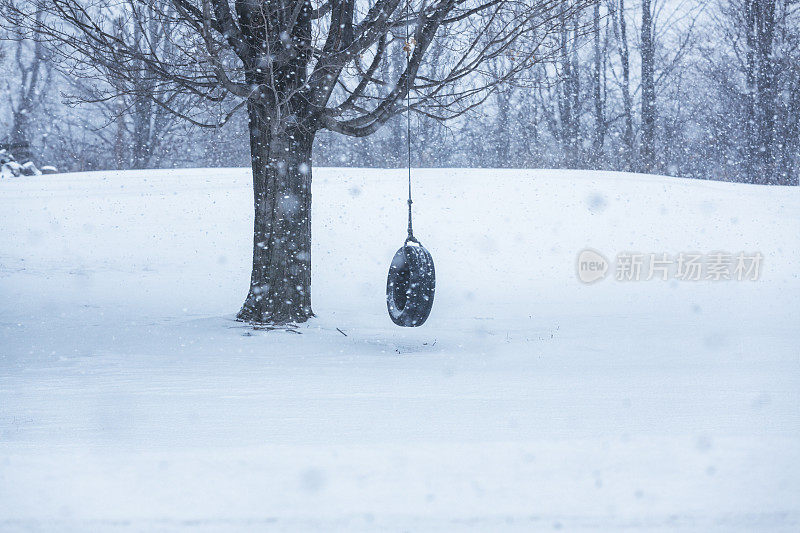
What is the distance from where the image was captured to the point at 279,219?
30.7 ft

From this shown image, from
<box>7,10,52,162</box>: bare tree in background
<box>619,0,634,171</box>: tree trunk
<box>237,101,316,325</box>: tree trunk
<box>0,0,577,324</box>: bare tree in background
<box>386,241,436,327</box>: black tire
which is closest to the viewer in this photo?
<box>386,241,436,327</box>: black tire

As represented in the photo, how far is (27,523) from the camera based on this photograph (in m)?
3.81

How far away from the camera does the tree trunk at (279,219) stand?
9.31m

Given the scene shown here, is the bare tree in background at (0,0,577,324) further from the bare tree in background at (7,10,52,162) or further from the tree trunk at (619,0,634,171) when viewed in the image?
the bare tree in background at (7,10,52,162)

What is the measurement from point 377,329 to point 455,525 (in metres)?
5.91

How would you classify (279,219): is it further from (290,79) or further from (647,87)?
(647,87)

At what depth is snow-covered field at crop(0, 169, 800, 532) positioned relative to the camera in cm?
405

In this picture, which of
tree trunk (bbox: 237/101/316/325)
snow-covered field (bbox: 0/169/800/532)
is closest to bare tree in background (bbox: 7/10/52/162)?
snow-covered field (bbox: 0/169/800/532)

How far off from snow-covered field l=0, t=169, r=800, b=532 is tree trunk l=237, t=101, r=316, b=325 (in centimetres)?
52

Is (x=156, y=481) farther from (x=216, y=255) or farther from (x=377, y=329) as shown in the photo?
(x=216, y=255)
